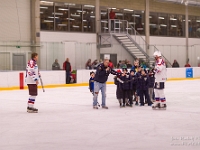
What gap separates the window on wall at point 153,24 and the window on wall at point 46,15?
34.7 ft

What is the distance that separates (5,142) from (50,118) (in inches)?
148

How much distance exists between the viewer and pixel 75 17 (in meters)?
34.9

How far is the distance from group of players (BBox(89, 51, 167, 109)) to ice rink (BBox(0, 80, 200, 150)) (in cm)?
40

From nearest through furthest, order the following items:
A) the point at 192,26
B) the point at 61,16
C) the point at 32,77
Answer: the point at 32,77
the point at 61,16
the point at 192,26

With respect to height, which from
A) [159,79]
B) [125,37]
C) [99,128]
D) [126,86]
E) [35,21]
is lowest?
[99,128]

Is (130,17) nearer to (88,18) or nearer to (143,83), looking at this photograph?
(88,18)

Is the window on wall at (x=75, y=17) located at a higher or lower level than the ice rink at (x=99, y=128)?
higher

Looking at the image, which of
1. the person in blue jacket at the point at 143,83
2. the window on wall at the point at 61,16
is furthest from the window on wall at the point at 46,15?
the person in blue jacket at the point at 143,83

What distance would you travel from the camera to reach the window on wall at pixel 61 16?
3353 centimetres

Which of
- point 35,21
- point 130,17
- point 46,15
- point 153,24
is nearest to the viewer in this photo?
point 35,21

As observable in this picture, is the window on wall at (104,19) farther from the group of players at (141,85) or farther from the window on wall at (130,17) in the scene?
the group of players at (141,85)

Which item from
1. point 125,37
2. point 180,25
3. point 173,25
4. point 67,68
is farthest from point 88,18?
point 180,25

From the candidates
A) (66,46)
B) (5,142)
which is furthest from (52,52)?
(5,142)

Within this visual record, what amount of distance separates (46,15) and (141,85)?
60.2 ft
